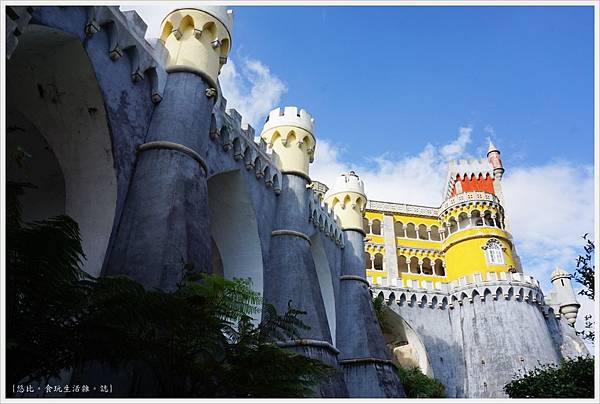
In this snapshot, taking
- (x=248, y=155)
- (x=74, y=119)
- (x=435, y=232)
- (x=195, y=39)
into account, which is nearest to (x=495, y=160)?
(x=435, y=232)

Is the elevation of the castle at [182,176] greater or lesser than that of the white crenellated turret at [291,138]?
lesser

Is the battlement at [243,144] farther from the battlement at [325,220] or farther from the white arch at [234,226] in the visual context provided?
the battlement at [325,220]

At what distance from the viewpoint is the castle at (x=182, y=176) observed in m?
9.32

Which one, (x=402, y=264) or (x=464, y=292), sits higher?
(x=402, y=264)

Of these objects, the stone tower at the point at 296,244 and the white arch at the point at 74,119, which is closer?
the white arch at the point at 74,119

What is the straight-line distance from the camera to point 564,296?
4141 cm

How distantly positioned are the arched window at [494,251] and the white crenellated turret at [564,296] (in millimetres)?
→ 6446

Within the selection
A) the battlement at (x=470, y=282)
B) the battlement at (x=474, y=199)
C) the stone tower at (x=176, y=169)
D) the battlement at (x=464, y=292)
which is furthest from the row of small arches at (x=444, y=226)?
the stone tower at (x=176, y=169)

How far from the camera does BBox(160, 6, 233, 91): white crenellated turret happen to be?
39.2 feet

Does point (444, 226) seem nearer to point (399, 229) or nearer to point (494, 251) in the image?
point (494, 251)

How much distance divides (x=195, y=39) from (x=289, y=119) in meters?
6.34

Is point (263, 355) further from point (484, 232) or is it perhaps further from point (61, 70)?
point (484, 232)

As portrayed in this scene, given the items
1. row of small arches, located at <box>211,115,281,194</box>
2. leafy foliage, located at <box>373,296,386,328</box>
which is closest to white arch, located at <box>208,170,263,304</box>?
row of small arches, located at <box>211,115,281,194</box>

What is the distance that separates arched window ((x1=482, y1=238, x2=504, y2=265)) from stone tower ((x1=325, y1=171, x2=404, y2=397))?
17844mm
